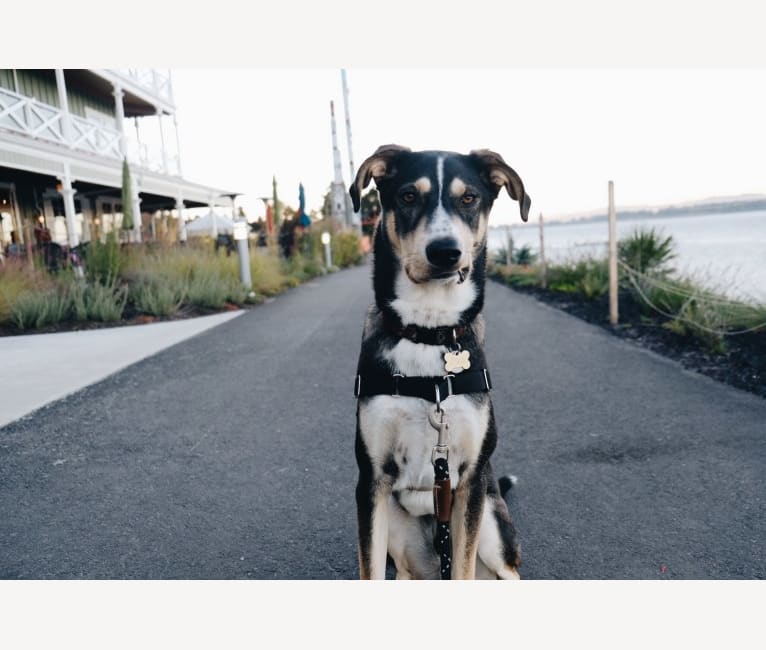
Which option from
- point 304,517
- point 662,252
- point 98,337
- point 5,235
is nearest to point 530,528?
point 304,517

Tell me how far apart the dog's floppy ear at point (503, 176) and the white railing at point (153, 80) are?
2184 cm

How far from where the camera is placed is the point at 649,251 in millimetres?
10320

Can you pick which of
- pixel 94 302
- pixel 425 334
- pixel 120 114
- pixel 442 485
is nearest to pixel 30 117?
pixel 120 114

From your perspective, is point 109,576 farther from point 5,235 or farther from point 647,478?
point 5,235

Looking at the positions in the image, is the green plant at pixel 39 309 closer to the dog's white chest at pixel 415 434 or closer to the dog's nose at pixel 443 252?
the dog's white chest at pixel 415 434

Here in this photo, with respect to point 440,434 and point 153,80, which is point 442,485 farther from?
point 153,80

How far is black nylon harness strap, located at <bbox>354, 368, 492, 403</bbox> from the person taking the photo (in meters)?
2.26

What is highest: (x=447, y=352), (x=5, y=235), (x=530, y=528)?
(x=5, y=235)

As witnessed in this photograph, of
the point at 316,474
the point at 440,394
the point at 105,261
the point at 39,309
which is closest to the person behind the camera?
the point at 440,394

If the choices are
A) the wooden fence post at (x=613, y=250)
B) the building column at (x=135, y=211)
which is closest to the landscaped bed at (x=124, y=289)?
the building column at (x=135, y=211)

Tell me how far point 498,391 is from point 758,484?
2.49 m

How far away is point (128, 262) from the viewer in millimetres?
11734

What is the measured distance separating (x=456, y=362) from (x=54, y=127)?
1914cm

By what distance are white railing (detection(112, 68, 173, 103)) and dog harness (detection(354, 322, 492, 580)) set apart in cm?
2224
